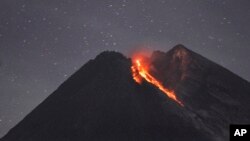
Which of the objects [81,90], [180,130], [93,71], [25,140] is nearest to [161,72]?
[93,71]

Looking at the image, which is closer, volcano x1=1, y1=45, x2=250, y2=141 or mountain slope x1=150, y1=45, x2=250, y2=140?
volcano x1=1, y1=45, x2=250, y2=141

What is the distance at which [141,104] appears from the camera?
322 feet

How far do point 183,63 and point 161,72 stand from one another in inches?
380

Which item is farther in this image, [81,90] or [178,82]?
[178,82]

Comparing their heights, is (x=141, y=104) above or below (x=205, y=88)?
below

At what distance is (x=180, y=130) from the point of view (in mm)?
88688

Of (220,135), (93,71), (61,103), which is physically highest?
(93,71)

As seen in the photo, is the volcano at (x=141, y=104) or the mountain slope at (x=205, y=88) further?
the mountain slope at (x=205, y=88)

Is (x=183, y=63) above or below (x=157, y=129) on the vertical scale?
above

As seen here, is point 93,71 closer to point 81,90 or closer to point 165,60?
point 81,90

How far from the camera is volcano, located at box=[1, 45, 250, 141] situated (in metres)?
88.0

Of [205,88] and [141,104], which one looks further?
[205,88]

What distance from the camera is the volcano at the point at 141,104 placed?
88.0 m

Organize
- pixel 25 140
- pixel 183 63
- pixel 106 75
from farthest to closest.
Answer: pixel 183 63, pixel 106 75, pixel 25 140
